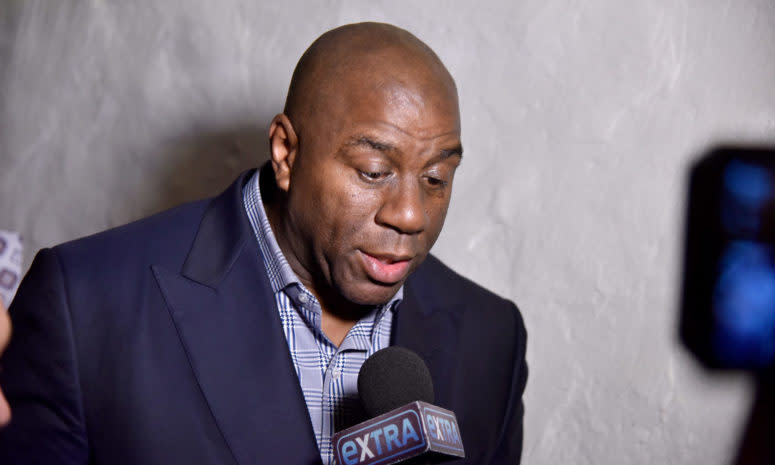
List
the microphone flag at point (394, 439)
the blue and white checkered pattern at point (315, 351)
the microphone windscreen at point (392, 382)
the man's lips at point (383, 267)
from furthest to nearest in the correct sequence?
the blue and white checkered pattern at point (315, 351) → the man's lips at point (383, 267) → the microphone windscreen at point (392, 382) → the microphone flag at point (394, 439)

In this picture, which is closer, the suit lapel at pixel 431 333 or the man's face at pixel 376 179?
the man's face at pixel 376 179

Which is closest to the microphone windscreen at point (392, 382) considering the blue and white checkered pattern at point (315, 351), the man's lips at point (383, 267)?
the man's lips at point (383, 267)

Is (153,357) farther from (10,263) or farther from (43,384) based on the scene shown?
(10,263)

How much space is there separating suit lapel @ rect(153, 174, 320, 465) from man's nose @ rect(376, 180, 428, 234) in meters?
0.32

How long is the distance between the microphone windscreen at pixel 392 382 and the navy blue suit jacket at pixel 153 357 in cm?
33

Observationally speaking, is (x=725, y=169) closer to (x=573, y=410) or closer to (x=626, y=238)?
(x=626, y=238)

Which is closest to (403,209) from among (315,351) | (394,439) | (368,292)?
(368,292)

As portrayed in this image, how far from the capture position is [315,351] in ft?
6.06

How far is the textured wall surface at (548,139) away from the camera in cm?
207

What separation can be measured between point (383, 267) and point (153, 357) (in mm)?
501

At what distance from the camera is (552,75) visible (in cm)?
225

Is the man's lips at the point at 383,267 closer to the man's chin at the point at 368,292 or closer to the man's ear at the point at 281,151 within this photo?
the man's chin at the point at 368,292

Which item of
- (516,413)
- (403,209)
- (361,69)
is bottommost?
(516,413)

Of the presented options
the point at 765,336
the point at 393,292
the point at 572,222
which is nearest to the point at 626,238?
the point at 572,222
